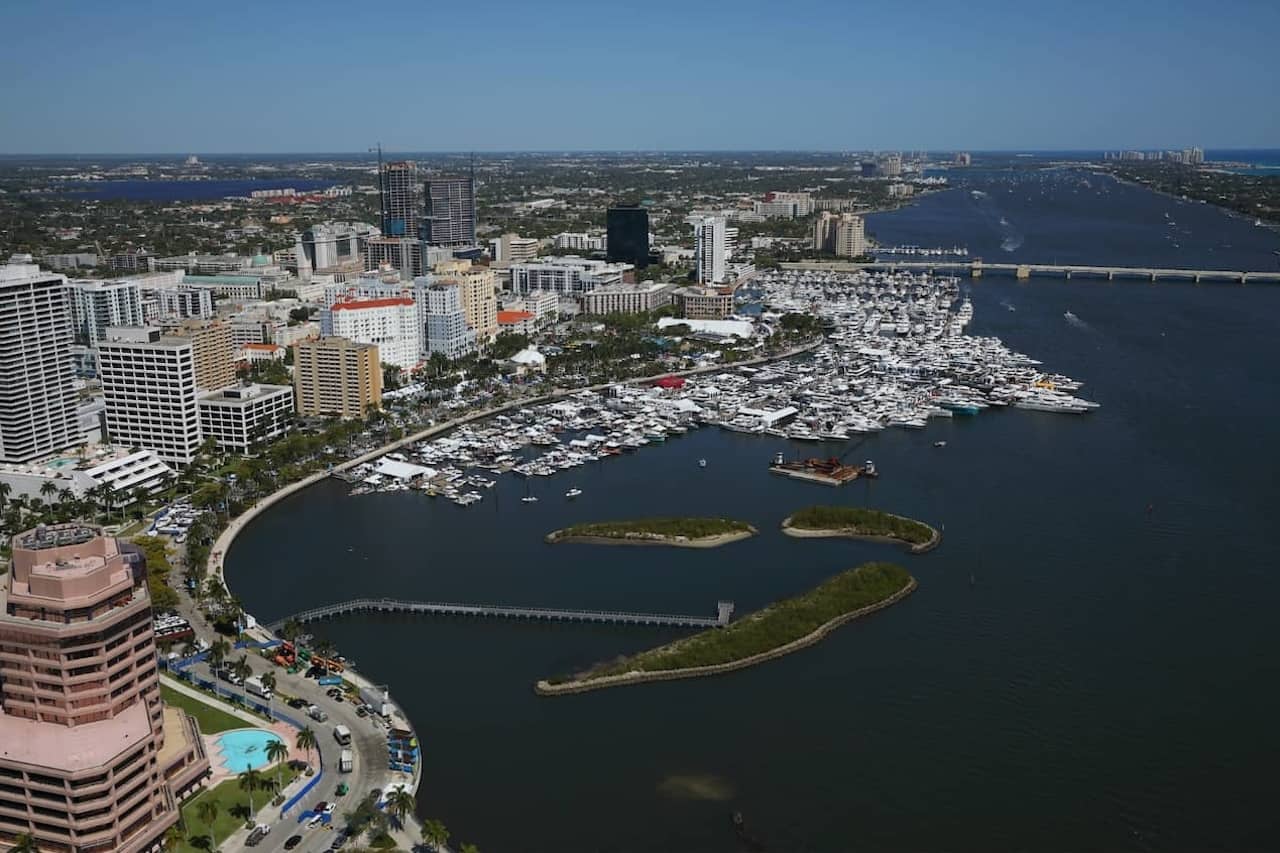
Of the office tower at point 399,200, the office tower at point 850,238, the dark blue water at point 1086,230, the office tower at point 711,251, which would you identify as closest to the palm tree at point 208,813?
the office tower at point 711,251

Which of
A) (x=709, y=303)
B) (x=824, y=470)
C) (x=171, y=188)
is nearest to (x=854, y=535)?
(x=824, y=470)

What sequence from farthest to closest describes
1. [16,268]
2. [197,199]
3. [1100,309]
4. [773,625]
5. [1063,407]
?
[197,199] → [1100,309] → [1063,407] → [16,268] → [773,625]

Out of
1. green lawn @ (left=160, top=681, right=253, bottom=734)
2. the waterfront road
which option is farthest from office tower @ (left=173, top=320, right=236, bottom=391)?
green lawn @ (left=160, top=681, right=253, bottom=734)

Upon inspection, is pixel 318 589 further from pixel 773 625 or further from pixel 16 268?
pixel 16 268

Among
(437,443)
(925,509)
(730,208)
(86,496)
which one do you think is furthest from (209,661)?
(730,208)

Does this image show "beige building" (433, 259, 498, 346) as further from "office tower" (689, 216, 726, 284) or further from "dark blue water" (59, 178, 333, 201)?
"dark blue water" (59, 178, 333, 201)

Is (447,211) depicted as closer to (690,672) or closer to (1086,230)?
(1086,230)
